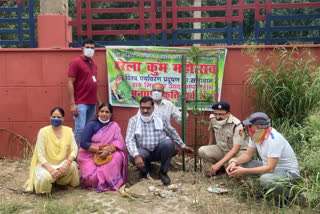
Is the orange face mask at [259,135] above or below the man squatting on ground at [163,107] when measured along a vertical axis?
below

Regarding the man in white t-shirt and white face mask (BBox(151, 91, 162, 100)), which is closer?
the man in white t-shirt

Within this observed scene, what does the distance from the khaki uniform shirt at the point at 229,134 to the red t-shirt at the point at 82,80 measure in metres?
1.80

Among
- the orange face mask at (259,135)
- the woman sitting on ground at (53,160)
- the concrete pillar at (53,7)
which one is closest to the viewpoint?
the orange face mask at (259,135)

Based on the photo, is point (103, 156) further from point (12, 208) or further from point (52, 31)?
point (52, 31)

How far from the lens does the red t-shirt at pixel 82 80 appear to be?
17.0 ft

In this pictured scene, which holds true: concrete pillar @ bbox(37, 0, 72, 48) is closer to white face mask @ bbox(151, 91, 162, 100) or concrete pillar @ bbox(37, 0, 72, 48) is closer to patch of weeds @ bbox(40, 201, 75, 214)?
white face mask @ bbox(151, 91, 162, 100)

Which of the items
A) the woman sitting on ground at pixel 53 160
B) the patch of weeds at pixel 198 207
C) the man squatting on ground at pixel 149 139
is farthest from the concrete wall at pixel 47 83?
the patch of weeds at pixel 198 207

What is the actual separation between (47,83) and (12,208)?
2.47 meters

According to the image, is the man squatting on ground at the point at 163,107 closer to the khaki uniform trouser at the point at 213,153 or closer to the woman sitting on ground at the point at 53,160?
the khaki uniform trouser at the point at 213,153

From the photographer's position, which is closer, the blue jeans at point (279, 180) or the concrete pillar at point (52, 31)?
the blue jeans at point (279, 180)

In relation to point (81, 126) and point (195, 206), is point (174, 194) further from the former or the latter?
point (81, 126)

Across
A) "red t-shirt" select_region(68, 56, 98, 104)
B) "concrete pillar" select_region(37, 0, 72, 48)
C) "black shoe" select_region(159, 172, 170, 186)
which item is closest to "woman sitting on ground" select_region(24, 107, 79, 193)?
"red t-shirt" select_region(68, 56, 98, 104)

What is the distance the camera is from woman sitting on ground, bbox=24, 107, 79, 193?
4270mm

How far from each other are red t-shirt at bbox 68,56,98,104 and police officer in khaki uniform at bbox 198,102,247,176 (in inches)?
70.2
